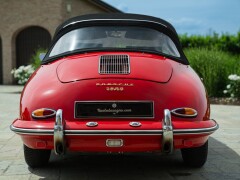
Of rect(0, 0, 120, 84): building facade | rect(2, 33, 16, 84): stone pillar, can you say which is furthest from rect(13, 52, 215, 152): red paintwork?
rect(2, 33, 16, 84): stone pillar

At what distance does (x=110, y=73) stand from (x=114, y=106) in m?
0.35

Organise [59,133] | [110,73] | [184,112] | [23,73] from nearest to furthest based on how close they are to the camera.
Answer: [59,133]
[184,112]
[110,73]
[23,73]

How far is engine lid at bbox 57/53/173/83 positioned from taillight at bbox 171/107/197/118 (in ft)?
1.05

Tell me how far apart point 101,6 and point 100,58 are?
19.7m

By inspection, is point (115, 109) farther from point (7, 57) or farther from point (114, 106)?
point (7, 57)

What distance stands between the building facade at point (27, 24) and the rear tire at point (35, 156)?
57.6ft

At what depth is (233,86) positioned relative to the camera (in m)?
12.4

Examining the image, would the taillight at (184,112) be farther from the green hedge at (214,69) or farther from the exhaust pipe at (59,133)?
the green hedge at (214,69)

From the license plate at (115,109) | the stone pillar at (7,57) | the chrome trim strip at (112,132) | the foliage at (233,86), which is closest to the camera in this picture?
the chrome trim strip at (112,132)

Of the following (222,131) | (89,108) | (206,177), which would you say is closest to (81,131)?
(89,108)

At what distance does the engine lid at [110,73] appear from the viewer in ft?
13.2

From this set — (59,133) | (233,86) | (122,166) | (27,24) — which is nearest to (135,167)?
(122,166)

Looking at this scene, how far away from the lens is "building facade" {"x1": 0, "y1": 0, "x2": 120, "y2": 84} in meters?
21.9

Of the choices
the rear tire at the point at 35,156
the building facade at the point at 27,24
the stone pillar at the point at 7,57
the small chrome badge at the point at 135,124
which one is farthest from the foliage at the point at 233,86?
the stone pillar at the point at 7,57
